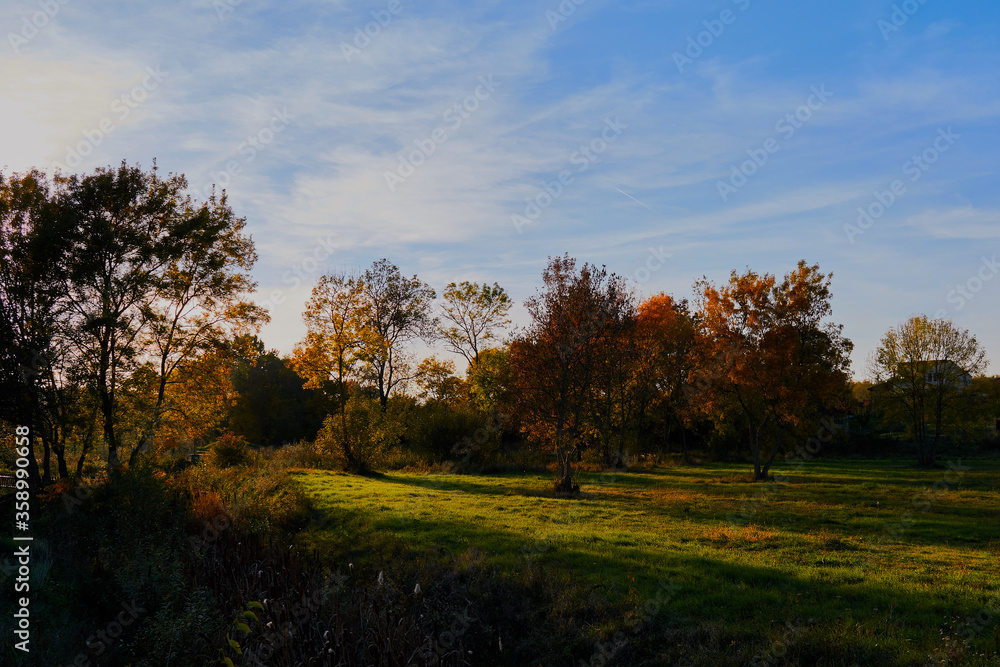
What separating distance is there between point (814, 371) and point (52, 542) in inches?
1303

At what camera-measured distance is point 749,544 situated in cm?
1545

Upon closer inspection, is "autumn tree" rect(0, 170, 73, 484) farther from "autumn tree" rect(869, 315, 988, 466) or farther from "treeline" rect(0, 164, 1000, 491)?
"autumn tree" rect(869, 315, 988, 466)

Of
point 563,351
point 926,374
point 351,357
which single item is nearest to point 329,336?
point 351,357

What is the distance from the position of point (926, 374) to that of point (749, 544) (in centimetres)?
4173

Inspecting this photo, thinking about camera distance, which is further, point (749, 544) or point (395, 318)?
point (395, 318)

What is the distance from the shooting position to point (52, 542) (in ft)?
48.1

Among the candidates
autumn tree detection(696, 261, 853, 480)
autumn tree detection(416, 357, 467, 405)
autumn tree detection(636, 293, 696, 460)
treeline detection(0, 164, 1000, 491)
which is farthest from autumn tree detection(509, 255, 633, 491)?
autumn tree detection(416, 357, 467, 405)

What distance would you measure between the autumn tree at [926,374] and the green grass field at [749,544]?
1762 centimetres

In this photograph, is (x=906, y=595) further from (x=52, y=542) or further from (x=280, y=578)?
(x=52, y=542)

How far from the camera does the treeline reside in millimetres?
19453

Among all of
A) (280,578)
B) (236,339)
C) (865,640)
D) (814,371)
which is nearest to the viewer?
(865,640)

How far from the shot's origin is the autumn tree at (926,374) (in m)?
45.4

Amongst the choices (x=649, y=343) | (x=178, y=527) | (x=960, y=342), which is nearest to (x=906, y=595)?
(x=178, y=527)

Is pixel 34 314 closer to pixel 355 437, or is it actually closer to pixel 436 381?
pixel 355 437
